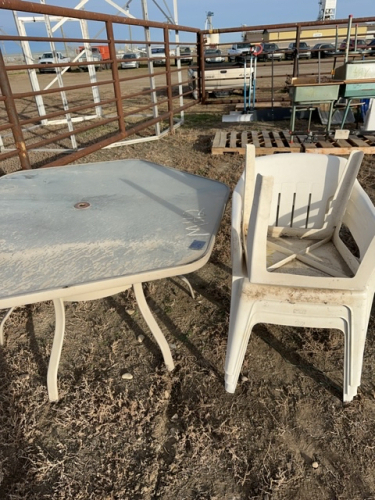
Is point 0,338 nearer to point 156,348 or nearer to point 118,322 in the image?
point 118,322

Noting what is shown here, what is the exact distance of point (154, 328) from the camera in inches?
63.6

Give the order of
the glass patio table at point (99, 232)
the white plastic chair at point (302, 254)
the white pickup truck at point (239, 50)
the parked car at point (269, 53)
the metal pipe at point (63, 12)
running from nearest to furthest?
the glass patio table at point (99, 232) < the white plastic chair at point (302, 254) < the metal pipe at point (63, 12) < the parked car at point (269, 53) < the white pickup truck at point (239, 50)

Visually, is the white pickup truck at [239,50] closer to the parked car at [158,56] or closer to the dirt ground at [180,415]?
the parked car at [158,56]

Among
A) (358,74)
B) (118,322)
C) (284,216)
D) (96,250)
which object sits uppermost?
(358,74)

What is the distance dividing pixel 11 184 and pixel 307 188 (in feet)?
5.59

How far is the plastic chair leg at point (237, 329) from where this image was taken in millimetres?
1357

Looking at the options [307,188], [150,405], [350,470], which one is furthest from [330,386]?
[307,188]

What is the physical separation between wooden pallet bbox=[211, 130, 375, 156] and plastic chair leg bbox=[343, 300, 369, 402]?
133 inches

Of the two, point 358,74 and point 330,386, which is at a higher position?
point 358,74

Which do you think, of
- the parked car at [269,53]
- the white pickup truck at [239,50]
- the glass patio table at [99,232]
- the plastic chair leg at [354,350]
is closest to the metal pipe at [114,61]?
the glass patio table at [99,232]

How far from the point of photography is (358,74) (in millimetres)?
4215

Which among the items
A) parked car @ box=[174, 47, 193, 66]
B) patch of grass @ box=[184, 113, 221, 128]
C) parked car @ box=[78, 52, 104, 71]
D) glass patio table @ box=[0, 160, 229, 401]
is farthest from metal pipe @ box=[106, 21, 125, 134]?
glass patio table @ box=[0, 160, 229, 401]

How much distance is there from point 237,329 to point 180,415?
17.9 inches

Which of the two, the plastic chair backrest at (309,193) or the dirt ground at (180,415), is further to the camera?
the plastic chair backrest at (309,193)
